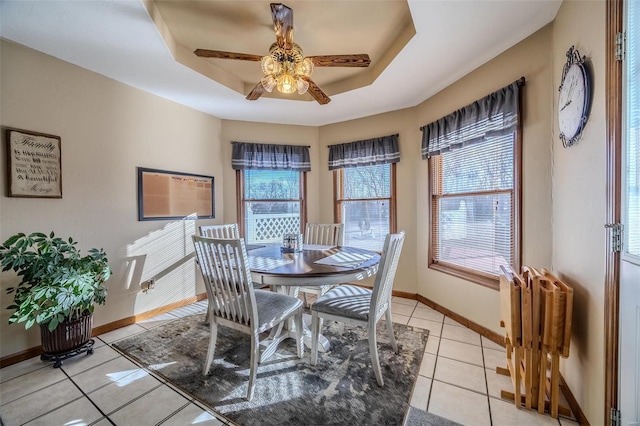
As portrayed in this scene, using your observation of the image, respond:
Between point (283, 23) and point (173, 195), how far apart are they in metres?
2.29

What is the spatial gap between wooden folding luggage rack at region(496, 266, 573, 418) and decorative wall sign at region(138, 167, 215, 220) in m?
3.28

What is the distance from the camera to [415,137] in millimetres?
3283

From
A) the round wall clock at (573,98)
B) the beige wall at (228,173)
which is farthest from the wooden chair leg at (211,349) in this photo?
the round wall clock at (573,98)

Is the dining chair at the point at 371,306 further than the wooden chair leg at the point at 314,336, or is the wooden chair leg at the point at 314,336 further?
the wooden chair leg at the point at 314,336

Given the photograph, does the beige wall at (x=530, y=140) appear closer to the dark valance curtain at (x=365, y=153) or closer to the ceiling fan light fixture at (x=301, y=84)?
the dark valance curtain at (x=365, y=153)

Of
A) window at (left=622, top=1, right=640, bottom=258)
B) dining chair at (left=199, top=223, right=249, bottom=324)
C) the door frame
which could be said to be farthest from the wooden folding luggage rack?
dining chair at (left=199, top=223, right=249, bottom=324)

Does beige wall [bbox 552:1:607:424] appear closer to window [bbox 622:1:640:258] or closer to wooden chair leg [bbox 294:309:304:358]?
window [bbox 622:1:640:258]

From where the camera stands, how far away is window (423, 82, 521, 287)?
2176mm

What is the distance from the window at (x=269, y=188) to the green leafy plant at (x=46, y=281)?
1.94 m

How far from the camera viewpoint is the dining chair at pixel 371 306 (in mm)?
1724

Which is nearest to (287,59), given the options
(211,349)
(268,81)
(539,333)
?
(268,81)

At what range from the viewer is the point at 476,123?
7.85 ft

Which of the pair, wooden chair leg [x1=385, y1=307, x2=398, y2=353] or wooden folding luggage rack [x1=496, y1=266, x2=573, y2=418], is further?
wooden chair leg [x1=385, y1=307, x2=398, y2=353]

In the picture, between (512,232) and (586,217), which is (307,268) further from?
(512,232)
